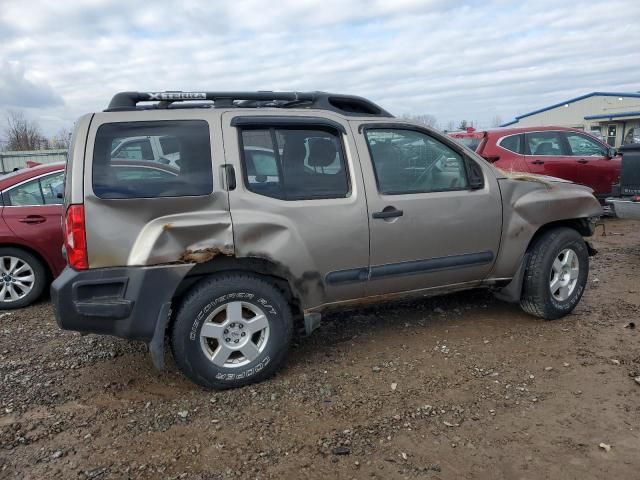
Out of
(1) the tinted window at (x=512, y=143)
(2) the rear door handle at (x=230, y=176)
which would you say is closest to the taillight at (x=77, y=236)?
(2) the rear door handle at (x=230, y=176)

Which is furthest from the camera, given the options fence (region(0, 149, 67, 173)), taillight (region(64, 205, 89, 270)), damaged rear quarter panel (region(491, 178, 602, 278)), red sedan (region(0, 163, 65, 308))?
fence (region(0, 149, 67, 173))

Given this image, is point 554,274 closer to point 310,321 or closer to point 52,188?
point 310,321

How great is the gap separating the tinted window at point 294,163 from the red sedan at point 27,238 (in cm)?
307

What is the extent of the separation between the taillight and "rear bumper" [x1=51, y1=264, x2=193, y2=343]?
0.07 meters

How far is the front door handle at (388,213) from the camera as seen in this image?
379 centimetres

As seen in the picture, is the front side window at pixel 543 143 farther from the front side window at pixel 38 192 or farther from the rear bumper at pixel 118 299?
the rear bumper at pixel 118 299

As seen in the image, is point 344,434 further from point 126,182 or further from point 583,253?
point 583,253

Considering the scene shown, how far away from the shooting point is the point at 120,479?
2699 mm

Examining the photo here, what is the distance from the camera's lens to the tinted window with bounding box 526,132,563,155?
930 centimetres

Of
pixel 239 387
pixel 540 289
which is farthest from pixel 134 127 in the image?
pixel 540 289

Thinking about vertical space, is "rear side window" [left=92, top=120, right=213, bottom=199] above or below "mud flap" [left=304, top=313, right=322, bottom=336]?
above

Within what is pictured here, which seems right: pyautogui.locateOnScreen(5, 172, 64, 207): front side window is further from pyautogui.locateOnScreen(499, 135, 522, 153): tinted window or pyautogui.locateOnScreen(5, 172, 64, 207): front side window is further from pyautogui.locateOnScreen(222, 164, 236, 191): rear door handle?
pyautogui.locateOnScreen(499, 135, 522, 153): tinted window

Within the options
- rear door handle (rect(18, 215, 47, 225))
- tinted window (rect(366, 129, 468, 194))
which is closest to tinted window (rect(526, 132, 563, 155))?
tinted window (rect(366, 129, 468, 194))

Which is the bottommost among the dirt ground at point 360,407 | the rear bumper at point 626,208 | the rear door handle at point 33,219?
the dirt ground at point 360,407
